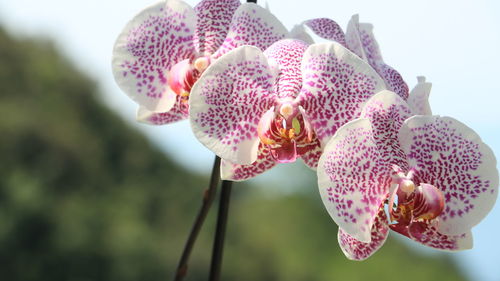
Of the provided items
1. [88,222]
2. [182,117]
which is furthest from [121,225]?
[182,117]

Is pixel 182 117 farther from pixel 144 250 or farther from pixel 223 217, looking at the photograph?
pixel 144 250

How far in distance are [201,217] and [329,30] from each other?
23cm

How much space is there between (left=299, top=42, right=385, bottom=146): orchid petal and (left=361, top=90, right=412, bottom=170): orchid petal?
19mm

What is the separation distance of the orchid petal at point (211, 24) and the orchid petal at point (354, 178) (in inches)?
7.7

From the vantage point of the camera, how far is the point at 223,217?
→ 61 cm

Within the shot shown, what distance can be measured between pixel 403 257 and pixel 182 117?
10.0m

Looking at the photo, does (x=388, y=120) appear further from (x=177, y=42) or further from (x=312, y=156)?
(x=177, y=42)

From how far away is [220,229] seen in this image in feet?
2.02

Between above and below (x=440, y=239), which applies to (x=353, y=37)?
above

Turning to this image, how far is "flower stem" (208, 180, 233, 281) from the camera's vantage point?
0.60m

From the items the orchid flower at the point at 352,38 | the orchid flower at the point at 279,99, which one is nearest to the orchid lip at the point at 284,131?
the orchid flower at the point at 279,99

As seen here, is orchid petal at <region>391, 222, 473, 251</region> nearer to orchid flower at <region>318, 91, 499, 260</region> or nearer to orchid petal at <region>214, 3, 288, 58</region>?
orchid flower at <region>318, 91, 499, 260</region>

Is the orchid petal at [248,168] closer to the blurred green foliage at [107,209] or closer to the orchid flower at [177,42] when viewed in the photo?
the orchid flower at [177,42]

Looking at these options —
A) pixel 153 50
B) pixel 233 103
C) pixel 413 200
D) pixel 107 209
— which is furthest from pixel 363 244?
pixel 107 209
